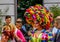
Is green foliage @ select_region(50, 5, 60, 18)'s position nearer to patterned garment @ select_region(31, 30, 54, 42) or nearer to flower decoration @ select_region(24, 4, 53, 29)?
flower decoration @ select_region(24, 4, 53, 29)

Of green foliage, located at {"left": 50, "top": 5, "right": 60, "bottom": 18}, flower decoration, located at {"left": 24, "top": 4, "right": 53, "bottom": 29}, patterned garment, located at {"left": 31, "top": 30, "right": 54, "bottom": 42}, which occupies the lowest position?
green foliage, located at {"left": 50, "top": 5, "right": 60, "bottom": 18}

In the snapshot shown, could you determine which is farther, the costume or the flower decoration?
the flower decoration

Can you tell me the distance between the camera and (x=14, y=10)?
14.0 m

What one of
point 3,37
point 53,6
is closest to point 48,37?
point 3,37

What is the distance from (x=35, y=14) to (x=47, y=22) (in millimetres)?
259

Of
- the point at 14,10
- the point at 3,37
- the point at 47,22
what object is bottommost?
the point at 14,10

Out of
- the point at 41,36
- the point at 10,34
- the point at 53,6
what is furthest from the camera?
the point at 53,6

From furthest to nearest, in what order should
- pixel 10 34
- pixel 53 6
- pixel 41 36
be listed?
pixel 53 6 → pixel 10 34 → pixel 41 36

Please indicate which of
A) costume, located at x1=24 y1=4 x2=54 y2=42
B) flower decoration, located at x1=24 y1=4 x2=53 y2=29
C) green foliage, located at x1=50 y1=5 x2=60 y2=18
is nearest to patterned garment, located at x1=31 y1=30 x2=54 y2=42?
costume, located at x1=24 y1=4 x2=54 y2=42

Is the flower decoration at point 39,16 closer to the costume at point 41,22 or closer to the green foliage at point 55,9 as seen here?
the costume at point 41,22

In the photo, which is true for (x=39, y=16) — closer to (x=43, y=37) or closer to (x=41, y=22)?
(x=41, y=22)

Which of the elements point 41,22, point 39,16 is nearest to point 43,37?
point 41,22

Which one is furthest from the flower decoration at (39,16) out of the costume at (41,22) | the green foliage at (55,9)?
the green foliage at (55,9)

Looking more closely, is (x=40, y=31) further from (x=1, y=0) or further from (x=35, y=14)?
(x=1, y=0)
